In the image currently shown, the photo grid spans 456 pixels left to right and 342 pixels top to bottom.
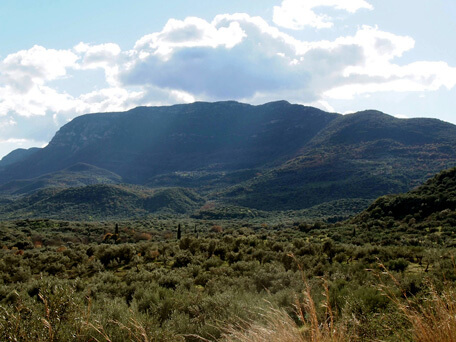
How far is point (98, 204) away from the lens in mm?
104562

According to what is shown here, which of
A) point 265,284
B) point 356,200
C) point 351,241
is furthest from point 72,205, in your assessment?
point 265,284

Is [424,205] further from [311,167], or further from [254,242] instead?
[311,167]

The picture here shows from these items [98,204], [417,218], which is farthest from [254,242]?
[98,204]

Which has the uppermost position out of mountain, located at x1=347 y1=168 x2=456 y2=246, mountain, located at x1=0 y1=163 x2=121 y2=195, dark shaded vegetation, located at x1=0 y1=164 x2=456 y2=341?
mountain, located at x1=0 y1=163 x2=121 y2=195

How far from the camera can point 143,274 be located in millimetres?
10633

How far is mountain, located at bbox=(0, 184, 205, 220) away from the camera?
95938mm

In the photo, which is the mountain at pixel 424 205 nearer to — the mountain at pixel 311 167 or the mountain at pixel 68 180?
the mountain at pixel 311 167

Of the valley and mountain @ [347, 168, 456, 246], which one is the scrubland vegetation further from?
mountain @ [347, 168, 456, 246]

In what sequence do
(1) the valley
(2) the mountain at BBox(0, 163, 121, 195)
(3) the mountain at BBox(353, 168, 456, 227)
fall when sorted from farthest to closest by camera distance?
(2) the mountain at BBox(0, 163, 121, 195), (3) the mountain at BBox(353, 168, 456, 227), (1) the valley

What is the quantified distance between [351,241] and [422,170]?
80810 mm

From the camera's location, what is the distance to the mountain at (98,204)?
9594 centimetres

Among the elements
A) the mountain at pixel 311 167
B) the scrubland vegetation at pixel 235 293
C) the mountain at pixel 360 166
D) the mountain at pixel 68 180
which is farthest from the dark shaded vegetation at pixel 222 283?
the mountain at pixel 68 180

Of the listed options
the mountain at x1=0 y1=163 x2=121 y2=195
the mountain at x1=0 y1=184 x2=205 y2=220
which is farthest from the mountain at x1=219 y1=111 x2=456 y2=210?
the mountain at x1=0 y1=163 x2=121 y2=195

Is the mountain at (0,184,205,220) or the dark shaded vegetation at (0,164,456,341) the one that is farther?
the mountain at (0,184,205,220)
